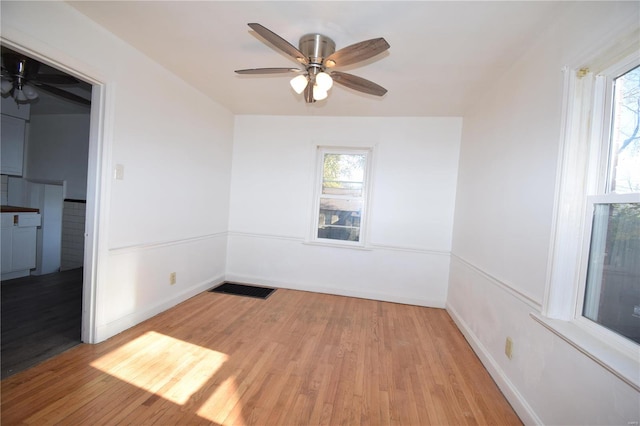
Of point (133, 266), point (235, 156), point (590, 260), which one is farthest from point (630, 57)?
point (235, 156)

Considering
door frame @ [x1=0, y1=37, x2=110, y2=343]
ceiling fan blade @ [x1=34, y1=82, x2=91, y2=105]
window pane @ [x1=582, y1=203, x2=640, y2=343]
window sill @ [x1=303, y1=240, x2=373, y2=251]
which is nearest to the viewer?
window pane @ [x1=582, y1=203, x2=640, y2=343]

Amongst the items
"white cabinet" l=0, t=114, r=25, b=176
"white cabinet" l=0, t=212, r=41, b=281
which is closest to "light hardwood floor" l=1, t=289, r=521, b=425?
"white cabinet" l=0, t=212, r=41, b=281

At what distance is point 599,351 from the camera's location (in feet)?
3.91

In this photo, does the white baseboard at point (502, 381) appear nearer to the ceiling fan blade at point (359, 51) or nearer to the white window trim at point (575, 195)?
the white window trim at point (575, 195)

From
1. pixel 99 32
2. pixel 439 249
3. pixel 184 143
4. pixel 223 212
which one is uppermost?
pixel 99 32

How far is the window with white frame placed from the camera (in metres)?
3.85

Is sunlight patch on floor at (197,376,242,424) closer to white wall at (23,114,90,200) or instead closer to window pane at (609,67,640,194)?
window pane at (609,67,640,194)

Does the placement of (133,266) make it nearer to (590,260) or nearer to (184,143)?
(184,143)

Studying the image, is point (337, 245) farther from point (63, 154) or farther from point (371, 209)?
point (63, 154)

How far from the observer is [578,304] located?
4.77ft

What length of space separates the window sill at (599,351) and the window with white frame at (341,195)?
2.47 meters

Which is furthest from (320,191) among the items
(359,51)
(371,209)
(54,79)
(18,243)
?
(18,243)

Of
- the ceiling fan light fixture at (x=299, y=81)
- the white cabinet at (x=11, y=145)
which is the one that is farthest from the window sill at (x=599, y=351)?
the white cabinet at (x=11, y=145)

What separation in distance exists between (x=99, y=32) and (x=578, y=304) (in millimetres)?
3554
